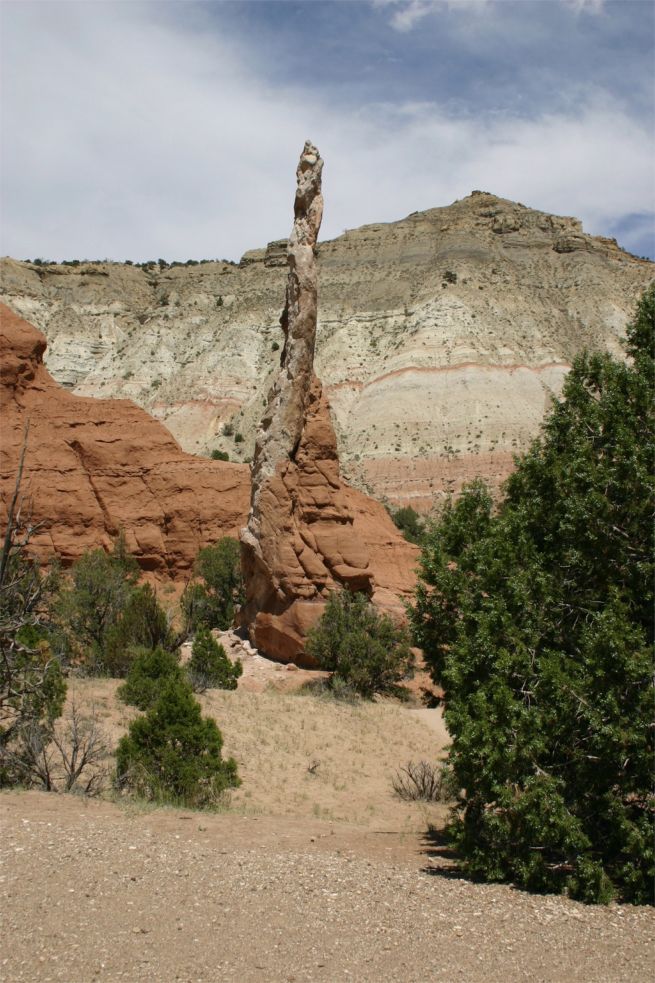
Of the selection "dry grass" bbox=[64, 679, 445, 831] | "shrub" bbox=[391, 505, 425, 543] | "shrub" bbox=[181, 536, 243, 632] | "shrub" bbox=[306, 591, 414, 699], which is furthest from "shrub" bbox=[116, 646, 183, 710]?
"shrub" bbox=[391, 505, 425, 543]

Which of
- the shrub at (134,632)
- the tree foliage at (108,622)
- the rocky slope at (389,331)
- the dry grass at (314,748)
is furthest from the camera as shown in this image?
the rocky slope at (389,331)

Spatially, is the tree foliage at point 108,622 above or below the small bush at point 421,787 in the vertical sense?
above

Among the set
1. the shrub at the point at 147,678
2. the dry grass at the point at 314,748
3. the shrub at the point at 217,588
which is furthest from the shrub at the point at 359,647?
the shrub at the point at 217,588

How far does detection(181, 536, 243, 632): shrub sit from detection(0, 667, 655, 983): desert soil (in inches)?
649

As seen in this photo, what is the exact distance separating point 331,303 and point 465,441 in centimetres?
2625

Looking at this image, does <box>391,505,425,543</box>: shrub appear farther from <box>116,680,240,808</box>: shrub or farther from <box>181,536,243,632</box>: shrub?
<box>116,680,240,808</box>: shrub

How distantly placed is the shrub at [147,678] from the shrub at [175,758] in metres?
3.89

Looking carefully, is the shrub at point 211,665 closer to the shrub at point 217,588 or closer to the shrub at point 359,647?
the shrub at point 359,647

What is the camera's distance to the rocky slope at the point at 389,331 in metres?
59.0

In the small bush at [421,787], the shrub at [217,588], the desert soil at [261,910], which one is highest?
the shrub at [217,588]

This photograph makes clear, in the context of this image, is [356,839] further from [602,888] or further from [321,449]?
[321,449]

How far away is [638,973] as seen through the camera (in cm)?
659

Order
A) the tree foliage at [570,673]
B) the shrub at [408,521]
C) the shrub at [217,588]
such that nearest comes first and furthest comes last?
1. the tree foliage at [570,673]
2. the shrub at [217,588]
3. the shrub at [408,521]

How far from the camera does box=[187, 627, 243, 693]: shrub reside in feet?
69.3
